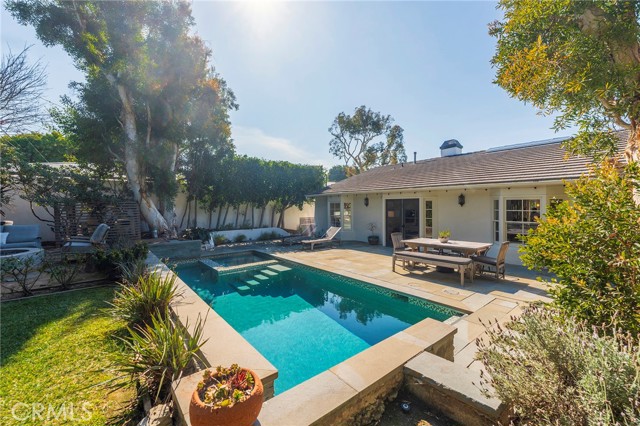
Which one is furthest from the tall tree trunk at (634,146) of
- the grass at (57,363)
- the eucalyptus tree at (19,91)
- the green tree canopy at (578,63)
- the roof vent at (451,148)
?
the eucalyptus tree at (19,91)

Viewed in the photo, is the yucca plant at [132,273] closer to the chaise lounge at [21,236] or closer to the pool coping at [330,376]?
the pool coping at [330,376]

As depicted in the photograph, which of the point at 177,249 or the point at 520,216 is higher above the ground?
the point at 520,216

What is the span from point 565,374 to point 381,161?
31253 mm

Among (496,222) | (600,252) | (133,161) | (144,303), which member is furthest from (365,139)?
(600,252)

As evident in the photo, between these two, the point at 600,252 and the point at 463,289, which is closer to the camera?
the point at 600,252

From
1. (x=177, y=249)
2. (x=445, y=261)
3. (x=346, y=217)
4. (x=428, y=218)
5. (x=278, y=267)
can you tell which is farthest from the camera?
(x=346, y=217)

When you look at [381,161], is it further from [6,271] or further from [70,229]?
[6,271]

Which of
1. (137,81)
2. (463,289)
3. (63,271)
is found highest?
(137,81)

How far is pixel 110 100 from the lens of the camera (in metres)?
12.4

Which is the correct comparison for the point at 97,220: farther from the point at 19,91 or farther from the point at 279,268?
the point at 279,268

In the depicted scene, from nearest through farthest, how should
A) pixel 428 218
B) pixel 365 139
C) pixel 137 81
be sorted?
pixel 137 81
pixel 428 218
pixel 365 139

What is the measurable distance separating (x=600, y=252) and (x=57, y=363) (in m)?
6.64

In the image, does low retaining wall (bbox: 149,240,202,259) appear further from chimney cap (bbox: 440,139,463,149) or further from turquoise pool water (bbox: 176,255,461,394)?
chimney cap (bbox: 440,139,463,149)

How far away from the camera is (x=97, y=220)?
1271cm
